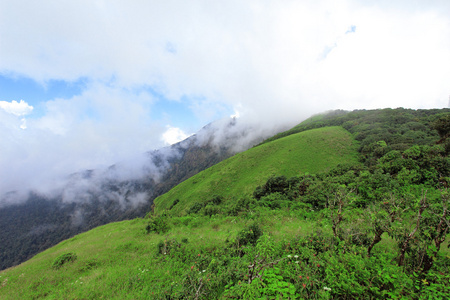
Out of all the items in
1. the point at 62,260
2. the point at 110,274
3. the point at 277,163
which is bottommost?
the point at 277,163

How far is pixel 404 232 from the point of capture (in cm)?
538

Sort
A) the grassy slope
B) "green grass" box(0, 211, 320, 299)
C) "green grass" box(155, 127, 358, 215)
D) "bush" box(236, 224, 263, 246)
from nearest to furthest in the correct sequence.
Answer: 1. "green grass" box(0, 211, 320, 299)
2. the grassy slope
3. "bush" box(236, 224, 263, 246)
4. "green grass" box(155, 127, 358, 215)

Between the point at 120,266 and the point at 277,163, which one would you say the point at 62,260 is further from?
the point at 277,163

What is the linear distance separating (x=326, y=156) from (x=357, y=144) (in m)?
11.7

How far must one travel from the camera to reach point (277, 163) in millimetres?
44094

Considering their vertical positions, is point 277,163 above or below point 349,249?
below

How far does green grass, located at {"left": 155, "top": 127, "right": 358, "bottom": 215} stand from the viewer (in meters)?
39.2

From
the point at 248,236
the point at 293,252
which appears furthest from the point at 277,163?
the point at 293,252

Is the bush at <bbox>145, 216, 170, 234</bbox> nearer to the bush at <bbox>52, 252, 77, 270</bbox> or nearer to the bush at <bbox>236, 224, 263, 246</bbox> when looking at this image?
the bush at <bbox>52, 252, 77, 270</bbox>

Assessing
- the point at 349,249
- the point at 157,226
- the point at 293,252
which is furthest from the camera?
the point at 157,226

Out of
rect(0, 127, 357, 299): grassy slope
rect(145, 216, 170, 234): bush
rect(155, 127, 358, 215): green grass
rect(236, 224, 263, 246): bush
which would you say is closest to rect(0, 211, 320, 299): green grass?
rect(0, 127, 357, 299): grassy slope

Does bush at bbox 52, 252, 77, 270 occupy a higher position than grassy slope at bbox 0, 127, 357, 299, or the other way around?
bush at bbox 52, 252, 77, 270

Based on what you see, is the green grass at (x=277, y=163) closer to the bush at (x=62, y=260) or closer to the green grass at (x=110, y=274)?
the green grass at (x=110, y=274)

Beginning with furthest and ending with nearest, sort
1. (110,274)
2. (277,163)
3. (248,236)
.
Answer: (277,163) < (248,236) < (110,274)
